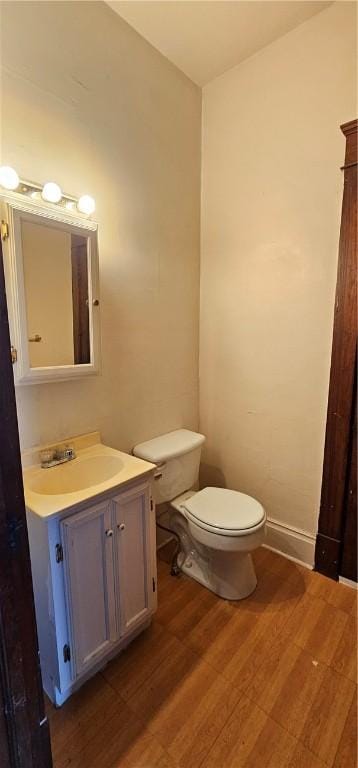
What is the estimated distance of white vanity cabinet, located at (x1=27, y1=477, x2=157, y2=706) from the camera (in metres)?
1.06

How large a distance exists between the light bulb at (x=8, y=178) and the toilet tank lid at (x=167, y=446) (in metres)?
1.23

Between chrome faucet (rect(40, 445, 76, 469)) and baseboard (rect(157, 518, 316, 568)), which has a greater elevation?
chrome faucet (rect(40, 445, 76, 469))

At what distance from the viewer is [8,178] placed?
1.10 metres

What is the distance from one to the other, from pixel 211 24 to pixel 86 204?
112 centimetres

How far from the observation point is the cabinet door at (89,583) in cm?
108

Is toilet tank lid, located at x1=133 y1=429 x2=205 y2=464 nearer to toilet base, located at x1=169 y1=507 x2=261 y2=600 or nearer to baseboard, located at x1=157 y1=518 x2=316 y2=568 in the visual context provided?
toilet base, located at x1=169 y1=507 x2=261 y2=600

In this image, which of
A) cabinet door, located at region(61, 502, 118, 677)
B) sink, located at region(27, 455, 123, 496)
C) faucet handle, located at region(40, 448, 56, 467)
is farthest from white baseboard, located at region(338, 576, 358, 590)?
faucet handle, located at region(40, 448, 56, 467)

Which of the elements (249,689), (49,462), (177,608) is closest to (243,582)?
(177,608)

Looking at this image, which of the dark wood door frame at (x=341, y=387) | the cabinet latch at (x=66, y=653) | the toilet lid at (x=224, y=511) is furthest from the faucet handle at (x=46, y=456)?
the dark wood door frame at (x=341, y=387)

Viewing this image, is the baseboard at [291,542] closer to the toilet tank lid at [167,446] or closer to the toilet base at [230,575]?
the toilet base at [230,575]

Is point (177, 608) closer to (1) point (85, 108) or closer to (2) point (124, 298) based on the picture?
(2) point (124, 298)

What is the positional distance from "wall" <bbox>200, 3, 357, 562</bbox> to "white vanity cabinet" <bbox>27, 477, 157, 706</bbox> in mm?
913

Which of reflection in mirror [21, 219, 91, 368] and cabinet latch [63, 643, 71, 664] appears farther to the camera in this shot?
reflection in mirror [21, 219, 91, 368]

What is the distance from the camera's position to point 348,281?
1525 mm
